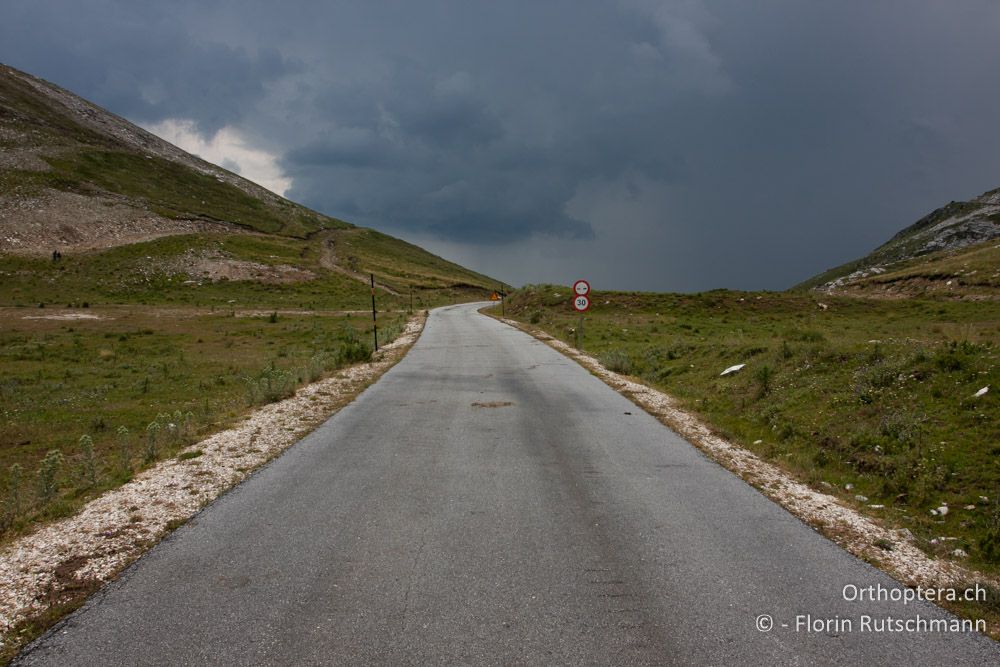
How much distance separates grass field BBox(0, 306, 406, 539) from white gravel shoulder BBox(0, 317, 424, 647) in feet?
1.61

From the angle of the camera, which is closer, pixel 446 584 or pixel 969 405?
A: pixel 446 584

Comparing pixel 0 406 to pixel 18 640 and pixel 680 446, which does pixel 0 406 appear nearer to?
pixel 18 640

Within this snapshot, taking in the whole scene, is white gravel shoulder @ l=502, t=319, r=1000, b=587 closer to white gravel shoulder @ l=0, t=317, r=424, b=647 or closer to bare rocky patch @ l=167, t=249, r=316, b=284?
white gravel shoulder @ l=0, t=317, r=424, b=647

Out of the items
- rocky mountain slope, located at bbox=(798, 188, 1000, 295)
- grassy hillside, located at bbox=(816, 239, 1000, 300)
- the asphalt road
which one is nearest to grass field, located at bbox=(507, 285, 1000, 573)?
the asphalt road

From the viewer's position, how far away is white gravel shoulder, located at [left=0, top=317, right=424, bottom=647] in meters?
4.21

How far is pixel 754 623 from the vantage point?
363 centimetres

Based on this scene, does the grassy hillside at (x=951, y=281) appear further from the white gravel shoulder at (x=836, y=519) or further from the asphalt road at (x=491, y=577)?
the asphalt road at (x=491, y=577)

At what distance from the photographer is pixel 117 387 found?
682 inches

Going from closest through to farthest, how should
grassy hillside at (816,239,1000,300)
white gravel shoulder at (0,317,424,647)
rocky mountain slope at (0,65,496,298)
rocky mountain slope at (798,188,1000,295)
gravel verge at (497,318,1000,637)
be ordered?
white gravel shoulder at (0,317,424,647), gravel verge at (497,318,1000,637), grassy hillside at (816,239,1000,300), rocky mountain slope at (798,188,1000,295), rocky mountain slope at (0,65,496,298)

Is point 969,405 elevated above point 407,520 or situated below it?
above

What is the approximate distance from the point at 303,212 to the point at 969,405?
166m

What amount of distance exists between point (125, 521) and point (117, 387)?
47.6 ft

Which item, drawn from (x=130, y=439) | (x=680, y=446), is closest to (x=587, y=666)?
(x=680, y=446)

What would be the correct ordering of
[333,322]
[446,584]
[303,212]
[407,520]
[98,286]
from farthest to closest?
1. [303,212]
2. [98,286]
3. [333,322]
4. [407,520]
5. [446,584]
